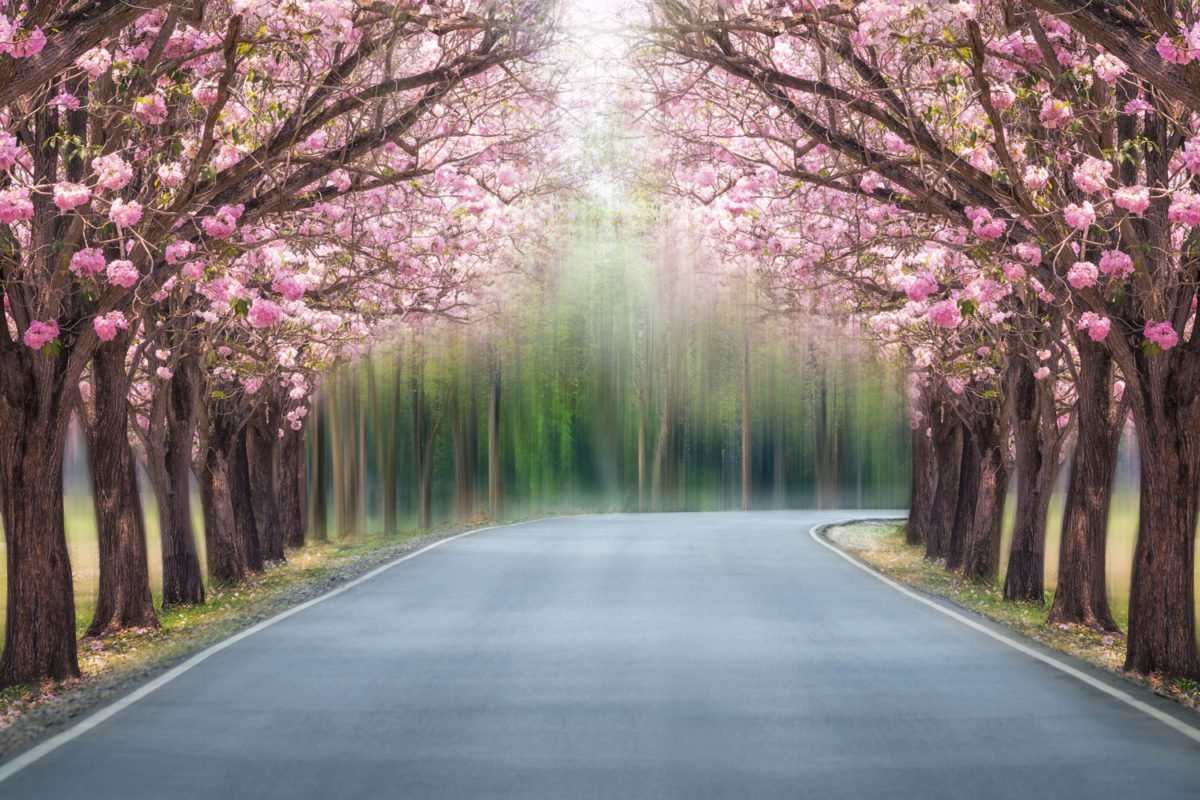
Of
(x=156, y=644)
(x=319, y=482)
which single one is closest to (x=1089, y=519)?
(x=156, y=644)

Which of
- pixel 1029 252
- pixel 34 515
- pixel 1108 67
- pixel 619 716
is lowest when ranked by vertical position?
pixel 619 716

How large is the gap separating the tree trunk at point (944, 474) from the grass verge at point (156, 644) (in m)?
11.0

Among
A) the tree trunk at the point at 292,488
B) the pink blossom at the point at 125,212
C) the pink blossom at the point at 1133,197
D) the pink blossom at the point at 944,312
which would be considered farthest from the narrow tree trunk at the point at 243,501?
the pink blossom at the point at 1133,197

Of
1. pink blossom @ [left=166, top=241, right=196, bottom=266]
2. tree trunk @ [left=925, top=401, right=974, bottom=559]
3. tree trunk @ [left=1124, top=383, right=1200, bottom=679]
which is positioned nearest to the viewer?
pink blossom @ [left=166, top=241, right=196, bottom=266]

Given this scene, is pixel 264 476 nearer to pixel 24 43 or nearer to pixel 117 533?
pixel 117 533

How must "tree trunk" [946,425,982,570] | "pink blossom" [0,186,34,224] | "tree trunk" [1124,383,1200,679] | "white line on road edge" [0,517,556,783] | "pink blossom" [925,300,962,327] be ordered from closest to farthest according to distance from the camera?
"white line on road edge" [0,517,556,783], "pink blossom" [0,186,34,224], "tree trunk" [1124,383,1200,679], "pink blossom" [925,300,962,327], "tree trunk" [946,425,982,570]

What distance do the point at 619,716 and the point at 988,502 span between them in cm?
1817

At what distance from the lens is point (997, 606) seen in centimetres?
2269

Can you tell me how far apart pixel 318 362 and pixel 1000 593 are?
12.0m

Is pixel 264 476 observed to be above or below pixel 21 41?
below

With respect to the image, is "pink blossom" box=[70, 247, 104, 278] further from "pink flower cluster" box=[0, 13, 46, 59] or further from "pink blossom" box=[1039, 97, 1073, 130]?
"pink blossom" box=[1039, 97, 1073, 130]

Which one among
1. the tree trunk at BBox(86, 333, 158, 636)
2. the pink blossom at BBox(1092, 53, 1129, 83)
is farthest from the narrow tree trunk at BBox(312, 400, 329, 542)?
the pink blossom at BBox(1092, 53, 1129, 83)

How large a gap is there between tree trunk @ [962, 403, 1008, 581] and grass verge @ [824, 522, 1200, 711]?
43cm

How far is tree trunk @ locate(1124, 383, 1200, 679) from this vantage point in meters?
14.0
